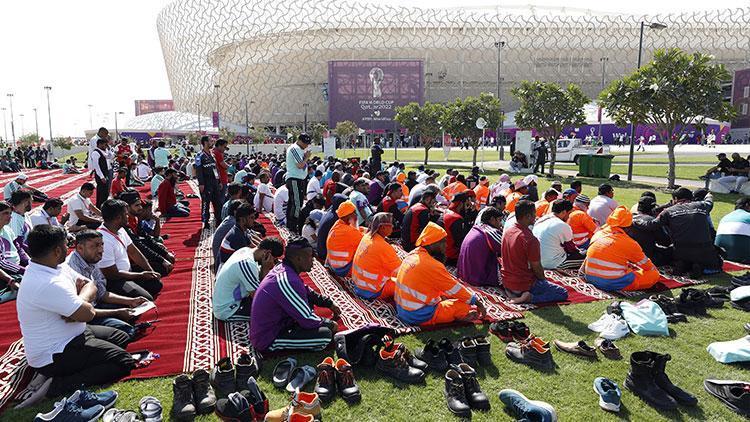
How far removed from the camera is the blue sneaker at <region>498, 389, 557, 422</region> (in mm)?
2859

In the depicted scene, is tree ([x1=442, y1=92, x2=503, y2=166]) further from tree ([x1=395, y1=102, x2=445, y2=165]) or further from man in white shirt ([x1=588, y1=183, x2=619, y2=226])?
man in white shirt ([x1=588, y1=183, x2=619, y2=226])

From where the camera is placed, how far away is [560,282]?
5641 mm

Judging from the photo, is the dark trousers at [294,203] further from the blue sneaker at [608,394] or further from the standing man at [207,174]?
the blue sneaker at [608,394]

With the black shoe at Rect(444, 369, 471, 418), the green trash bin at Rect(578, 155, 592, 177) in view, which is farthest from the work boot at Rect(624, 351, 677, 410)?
the green trash bin at Rect(578, 155, 592, 177)

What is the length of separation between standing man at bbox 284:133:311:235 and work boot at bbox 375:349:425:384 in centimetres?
528

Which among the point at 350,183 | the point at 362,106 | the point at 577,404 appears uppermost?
the point at 362,106

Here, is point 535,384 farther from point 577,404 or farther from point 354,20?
point 354,20

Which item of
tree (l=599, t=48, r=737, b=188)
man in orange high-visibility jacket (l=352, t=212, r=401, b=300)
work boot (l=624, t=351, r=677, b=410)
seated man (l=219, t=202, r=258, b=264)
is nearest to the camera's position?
work boot (l=624, t=351, r=677, b=410)

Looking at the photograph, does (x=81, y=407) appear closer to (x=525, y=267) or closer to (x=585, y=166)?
(x=525, y=267)

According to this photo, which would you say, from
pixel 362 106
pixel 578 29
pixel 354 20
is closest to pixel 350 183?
pixel 362 106

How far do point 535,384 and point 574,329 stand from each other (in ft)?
3.77

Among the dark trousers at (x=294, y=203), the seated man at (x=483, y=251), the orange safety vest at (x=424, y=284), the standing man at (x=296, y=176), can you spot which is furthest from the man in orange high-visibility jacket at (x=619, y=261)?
the dark trousers at (x=294, y=203)

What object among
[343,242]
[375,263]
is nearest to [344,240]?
[343,242]

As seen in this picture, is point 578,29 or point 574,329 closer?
point 574,329
